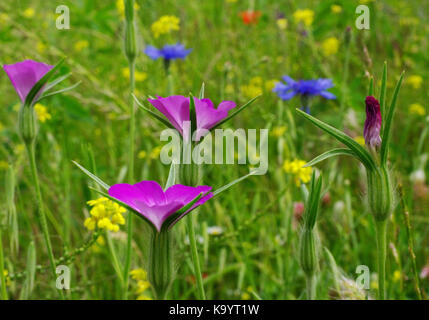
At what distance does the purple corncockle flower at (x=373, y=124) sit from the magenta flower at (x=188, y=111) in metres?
0.14

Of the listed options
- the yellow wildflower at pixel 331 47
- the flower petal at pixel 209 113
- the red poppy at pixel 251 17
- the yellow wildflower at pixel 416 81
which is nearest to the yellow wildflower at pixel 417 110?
the yellow wildflower at pixel 416 81

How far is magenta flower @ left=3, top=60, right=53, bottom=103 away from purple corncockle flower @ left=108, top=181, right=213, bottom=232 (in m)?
0.24

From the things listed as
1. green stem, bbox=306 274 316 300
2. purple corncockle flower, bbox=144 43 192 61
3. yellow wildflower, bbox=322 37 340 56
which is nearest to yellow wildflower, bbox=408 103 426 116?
yellow wildflower, bbox=322 37 340 56

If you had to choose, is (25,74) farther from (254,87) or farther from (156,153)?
(254,87)

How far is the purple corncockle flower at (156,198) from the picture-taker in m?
0.46

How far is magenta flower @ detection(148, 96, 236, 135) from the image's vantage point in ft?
1.68

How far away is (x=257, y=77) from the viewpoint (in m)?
1.75

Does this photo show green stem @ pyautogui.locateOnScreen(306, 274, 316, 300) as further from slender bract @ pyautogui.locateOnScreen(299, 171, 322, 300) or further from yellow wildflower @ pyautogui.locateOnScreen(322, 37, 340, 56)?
yellow wildflower @ pyautogui.locateOnScreen(322, 37, 340, 56)

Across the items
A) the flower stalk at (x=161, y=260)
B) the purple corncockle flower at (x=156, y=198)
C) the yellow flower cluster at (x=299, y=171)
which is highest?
the yellow flower cluster at (x=299, y=171)

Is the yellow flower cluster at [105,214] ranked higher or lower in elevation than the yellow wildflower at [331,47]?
lower

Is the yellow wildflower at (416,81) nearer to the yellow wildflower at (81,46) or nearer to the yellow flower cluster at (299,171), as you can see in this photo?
the yellow flower cluster at (299,171)

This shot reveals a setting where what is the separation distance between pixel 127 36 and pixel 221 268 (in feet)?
1.66
